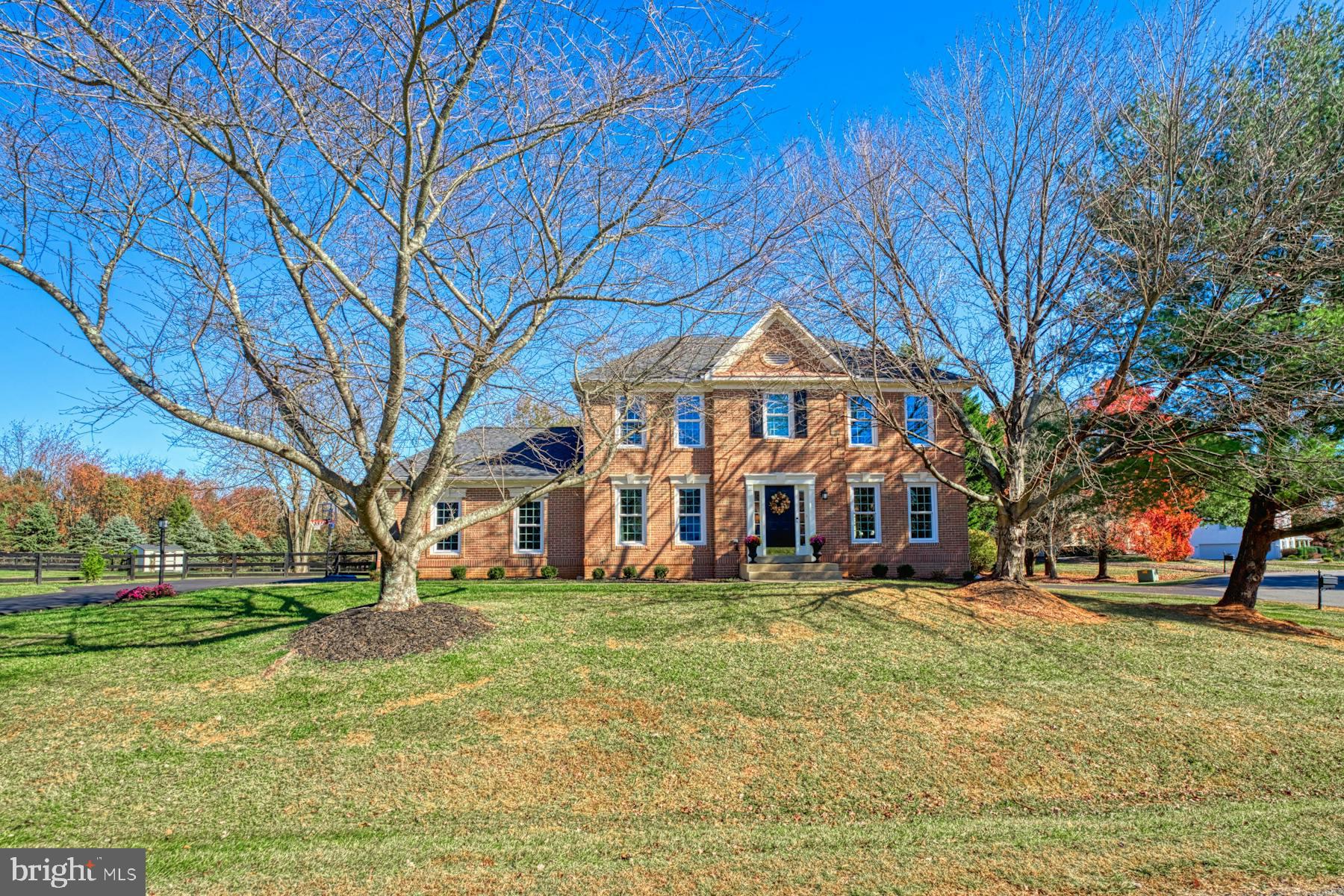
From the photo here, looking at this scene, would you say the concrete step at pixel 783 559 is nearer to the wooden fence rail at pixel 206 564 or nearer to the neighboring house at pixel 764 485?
the neighboring house at pixel 764 485

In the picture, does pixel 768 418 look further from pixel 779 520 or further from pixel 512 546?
pixel 512 546

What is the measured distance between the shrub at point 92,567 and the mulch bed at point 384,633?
18.8 meters

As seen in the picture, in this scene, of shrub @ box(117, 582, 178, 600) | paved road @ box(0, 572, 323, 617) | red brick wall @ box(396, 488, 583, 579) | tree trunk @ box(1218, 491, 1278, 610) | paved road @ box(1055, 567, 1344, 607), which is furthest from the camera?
paved road @ box(1055, 567, 1344, 607)

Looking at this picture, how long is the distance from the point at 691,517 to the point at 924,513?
7045 mm

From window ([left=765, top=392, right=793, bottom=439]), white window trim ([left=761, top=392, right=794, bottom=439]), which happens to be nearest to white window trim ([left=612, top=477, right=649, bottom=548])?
white window trim ([left=761, top=392, right=794, bottom=439])

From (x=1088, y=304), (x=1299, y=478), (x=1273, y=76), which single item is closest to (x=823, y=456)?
(x=1088, y=304)

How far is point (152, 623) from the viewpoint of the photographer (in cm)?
1238

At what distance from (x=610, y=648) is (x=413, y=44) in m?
8.02

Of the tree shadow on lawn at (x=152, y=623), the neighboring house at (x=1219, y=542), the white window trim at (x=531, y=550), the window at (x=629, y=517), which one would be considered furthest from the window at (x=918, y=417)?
the neighboring house at (x=1219, y=542)

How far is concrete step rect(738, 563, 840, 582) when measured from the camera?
1959cm

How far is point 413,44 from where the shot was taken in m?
6.71

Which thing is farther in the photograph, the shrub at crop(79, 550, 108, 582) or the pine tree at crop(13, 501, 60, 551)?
the pine tree at crop(13, 501, 60, 551)

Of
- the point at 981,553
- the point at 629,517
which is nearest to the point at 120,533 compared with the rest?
the point at 629,517

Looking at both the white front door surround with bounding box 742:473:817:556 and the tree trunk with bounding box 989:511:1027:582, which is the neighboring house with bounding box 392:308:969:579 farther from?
the tree trunk with bounding box 989:511:1027:582
